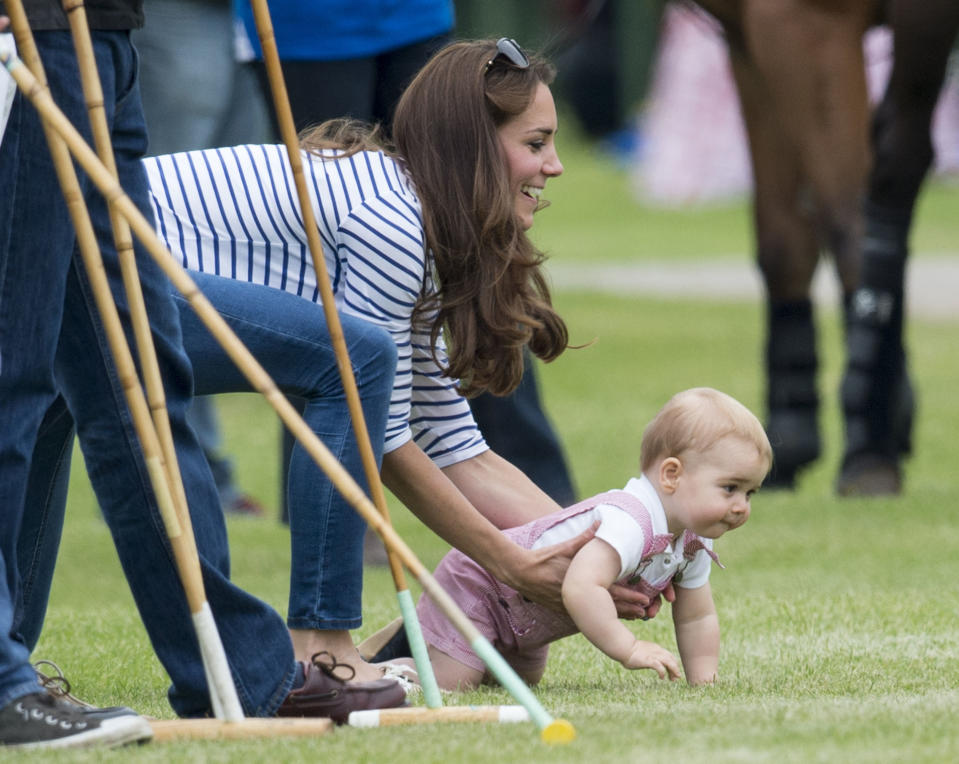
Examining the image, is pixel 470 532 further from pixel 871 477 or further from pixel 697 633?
pixel 871 477

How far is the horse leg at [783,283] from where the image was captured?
6.11 metres

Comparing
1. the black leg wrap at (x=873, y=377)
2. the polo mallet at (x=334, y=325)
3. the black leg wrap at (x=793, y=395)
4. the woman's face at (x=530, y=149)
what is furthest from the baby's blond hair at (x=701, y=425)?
the black leg wrap at (x=793, y=395)

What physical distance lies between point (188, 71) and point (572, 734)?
145 inches

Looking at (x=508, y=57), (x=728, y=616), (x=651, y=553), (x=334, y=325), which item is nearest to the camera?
(x=334, y=325)

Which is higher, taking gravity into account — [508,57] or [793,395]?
[508,57]

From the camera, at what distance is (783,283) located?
241 inches

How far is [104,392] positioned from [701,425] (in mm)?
1010

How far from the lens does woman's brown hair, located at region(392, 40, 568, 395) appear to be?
3.18 metres

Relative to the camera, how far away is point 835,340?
1067cm

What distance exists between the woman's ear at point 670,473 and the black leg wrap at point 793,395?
118 inches

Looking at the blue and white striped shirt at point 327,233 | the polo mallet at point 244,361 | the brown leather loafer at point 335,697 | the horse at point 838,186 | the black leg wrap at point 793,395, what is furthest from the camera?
the black leg wrap at point 793,395

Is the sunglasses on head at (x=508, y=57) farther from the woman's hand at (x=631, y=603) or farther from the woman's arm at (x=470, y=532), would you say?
the woman's hand at (x=631, y=603)

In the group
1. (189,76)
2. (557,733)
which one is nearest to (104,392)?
(557,733)

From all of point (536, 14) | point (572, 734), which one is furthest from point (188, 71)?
point (536, 14)
